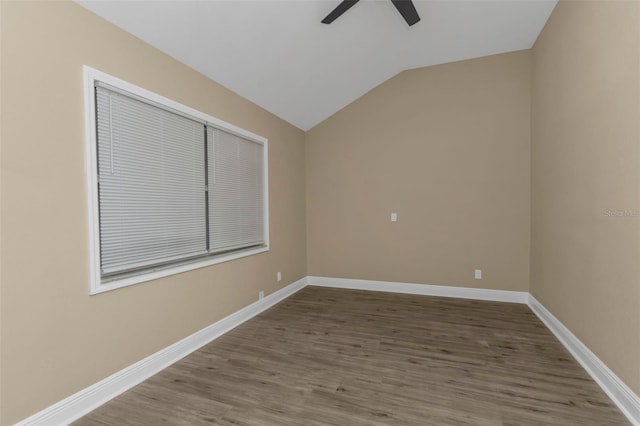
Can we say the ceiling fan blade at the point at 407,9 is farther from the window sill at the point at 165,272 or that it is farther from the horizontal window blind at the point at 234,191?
the window sill at the point at 165,272

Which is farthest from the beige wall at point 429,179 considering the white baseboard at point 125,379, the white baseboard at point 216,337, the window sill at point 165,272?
the white baseboard at point 125,379

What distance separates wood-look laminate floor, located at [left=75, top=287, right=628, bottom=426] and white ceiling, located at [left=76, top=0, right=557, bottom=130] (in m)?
2.64

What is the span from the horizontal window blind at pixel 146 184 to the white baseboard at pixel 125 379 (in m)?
0.74

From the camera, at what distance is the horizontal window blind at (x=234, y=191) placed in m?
3.25

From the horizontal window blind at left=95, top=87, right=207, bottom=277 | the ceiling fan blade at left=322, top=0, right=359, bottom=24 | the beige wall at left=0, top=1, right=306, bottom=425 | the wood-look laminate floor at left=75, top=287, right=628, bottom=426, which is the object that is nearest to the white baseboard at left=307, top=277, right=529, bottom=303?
the wood-look laminate floor at left=75, top=287, right=628, bottom=426

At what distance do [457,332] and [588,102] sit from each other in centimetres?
237

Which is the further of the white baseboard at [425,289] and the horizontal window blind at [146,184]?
the white baseboard at [425,289]

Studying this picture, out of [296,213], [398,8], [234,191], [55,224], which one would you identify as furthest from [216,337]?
[398,8]

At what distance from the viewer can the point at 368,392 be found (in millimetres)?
2160

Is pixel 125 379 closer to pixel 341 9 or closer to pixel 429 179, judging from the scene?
pixel 341 9

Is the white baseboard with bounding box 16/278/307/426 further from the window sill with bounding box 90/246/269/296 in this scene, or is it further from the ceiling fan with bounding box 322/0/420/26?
the ceiling fan with bounding box 322/0/420/26

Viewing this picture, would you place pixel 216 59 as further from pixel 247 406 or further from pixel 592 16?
pixel 592 16

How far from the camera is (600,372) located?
221 cm

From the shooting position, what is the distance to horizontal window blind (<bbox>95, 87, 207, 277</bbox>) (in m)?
2.18
